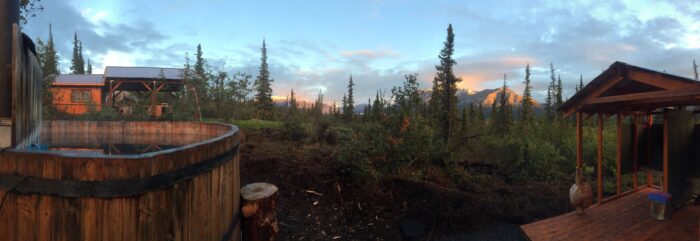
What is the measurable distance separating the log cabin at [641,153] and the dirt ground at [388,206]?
1.07 metres

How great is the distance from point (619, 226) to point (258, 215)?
4847 mm

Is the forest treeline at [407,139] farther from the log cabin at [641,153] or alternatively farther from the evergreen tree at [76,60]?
the evergreen tree at [76,60]

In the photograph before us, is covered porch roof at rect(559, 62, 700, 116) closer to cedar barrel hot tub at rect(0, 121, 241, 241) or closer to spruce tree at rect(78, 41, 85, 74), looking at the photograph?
cedar barrel hot tub at rect(0, 121, 241, 241)

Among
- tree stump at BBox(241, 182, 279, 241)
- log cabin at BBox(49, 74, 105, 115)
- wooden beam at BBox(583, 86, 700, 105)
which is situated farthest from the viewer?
log cabin at BBox(49, 74, 105, 115)

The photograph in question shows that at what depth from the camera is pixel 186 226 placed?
2.55 metres

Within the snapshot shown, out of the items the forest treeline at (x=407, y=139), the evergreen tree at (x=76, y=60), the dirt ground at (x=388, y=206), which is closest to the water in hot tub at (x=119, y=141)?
the dirt ground at (x=388, y=206)

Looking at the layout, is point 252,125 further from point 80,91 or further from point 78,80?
point 78,80

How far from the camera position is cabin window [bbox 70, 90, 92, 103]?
23406mm

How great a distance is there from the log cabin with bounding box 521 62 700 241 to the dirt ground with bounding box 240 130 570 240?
1069mm

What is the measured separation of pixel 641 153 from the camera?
651 centimetres

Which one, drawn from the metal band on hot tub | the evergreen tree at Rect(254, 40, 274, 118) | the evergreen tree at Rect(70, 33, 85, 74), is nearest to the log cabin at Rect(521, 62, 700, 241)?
the metal band on hot tub

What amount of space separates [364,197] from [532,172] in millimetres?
5558

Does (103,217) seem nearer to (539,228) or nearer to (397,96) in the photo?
(539,228)

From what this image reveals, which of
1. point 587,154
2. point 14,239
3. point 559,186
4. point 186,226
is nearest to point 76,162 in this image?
point 14,239
